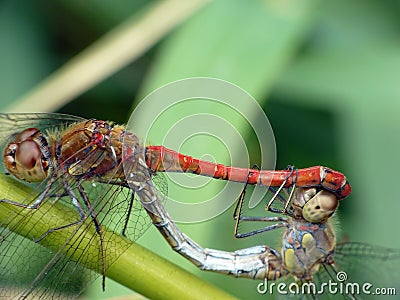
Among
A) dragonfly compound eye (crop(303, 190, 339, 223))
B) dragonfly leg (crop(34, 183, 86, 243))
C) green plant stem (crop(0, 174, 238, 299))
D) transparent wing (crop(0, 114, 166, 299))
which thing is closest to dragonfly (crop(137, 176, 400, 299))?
dragonfly compound eye (crop(303, 190, 339, 223))

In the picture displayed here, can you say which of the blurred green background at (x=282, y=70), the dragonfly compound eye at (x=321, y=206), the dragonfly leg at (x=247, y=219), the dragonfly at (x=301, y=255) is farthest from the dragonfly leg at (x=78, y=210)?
the dragonfly compound eye at (x=321, y=206)

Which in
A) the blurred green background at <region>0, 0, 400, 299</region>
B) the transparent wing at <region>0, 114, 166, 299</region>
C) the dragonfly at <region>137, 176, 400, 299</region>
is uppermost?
the blurred green background at <region>0, 0, 400, 299</region>

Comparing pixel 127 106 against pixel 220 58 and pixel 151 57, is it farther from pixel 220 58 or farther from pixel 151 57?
pixel 220 58

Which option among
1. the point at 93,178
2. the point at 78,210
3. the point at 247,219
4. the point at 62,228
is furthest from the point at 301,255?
the point at 62,228

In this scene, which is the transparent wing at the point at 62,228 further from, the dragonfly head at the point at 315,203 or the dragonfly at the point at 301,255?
the dragonfly head at the point at 315,203

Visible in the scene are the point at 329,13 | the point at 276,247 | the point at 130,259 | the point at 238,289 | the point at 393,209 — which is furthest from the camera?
the point at 329,13

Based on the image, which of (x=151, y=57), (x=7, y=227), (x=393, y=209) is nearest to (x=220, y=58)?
(x=151, y=57)

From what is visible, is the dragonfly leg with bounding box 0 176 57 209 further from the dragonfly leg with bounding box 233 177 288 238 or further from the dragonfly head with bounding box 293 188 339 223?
the dragonfly head with bounding box 293 188 339 223

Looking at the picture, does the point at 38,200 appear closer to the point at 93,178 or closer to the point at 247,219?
the point at 93,178
